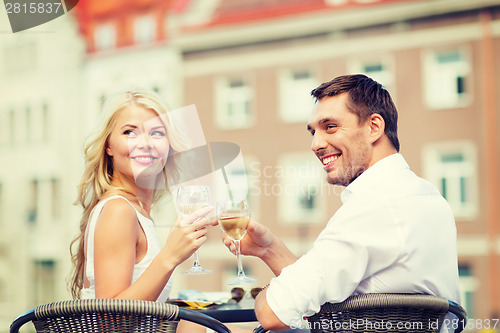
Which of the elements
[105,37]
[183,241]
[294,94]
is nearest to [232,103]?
[294,94]

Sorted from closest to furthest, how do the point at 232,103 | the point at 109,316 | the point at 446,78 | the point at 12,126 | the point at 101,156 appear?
the point at 109,316 → the point at 101,156 → the point at 446,78 → the point at 232,103 → the point at 12,126

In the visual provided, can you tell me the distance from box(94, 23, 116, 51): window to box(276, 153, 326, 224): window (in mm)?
7662

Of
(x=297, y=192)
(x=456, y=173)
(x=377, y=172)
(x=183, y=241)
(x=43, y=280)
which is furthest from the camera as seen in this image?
(x=43, y=280)

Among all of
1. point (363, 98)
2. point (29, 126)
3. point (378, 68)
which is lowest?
point (363, 98)

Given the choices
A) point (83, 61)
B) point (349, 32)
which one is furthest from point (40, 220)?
point (349, 32)

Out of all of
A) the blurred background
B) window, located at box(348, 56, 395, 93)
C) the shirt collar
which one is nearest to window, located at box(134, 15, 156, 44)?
the blurred background

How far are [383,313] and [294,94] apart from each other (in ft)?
55.9

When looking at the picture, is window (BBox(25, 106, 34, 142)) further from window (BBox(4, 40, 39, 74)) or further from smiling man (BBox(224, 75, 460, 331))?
smiling man (BBox(224, 75, 460, 331))

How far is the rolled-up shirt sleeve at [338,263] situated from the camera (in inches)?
69.5

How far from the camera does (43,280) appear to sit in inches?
912

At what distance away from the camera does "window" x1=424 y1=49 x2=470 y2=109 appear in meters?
16.6

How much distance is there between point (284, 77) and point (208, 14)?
3.20 meters

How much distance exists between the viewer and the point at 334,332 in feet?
5.98

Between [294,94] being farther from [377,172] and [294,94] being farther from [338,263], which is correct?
[338,263]
